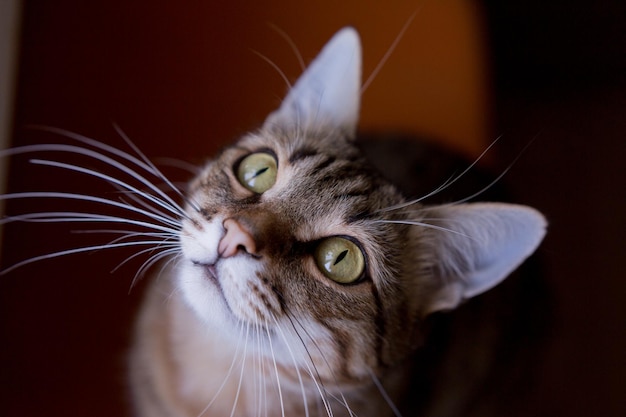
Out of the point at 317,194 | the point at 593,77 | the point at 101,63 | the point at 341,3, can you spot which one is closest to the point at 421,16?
the point at 341,3

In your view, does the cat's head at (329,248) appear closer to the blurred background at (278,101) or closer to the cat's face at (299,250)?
the cat's face at (299,250)

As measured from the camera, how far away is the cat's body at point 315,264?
2.85ft

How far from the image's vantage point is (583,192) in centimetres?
213

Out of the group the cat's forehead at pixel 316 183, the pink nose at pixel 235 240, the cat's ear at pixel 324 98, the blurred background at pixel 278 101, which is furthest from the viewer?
the blurred background at pixel 278 101

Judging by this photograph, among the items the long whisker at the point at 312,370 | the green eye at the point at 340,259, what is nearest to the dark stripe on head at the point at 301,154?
the green eye at the point at 340,259

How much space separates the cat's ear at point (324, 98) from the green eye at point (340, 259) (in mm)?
271

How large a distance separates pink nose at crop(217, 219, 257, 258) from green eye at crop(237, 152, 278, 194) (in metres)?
0.16

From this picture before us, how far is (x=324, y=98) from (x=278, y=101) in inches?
11.4

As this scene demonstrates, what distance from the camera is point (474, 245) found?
0.98 meters

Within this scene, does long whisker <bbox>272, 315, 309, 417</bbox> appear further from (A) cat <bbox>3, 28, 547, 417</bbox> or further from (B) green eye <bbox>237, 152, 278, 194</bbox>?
(B) green eye <bbox>237, 152, 278, 194</bbox>

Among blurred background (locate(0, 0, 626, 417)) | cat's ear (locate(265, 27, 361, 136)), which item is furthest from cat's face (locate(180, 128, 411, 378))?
blurred background (locate(0, 0, 626, 417))

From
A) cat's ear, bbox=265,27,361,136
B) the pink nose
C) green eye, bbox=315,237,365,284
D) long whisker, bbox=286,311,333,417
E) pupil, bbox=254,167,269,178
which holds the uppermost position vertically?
cat's ear, bbox=265,27,361,136

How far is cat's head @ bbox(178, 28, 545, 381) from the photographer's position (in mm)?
860

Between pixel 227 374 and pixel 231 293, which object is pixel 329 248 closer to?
pixel 231 293
